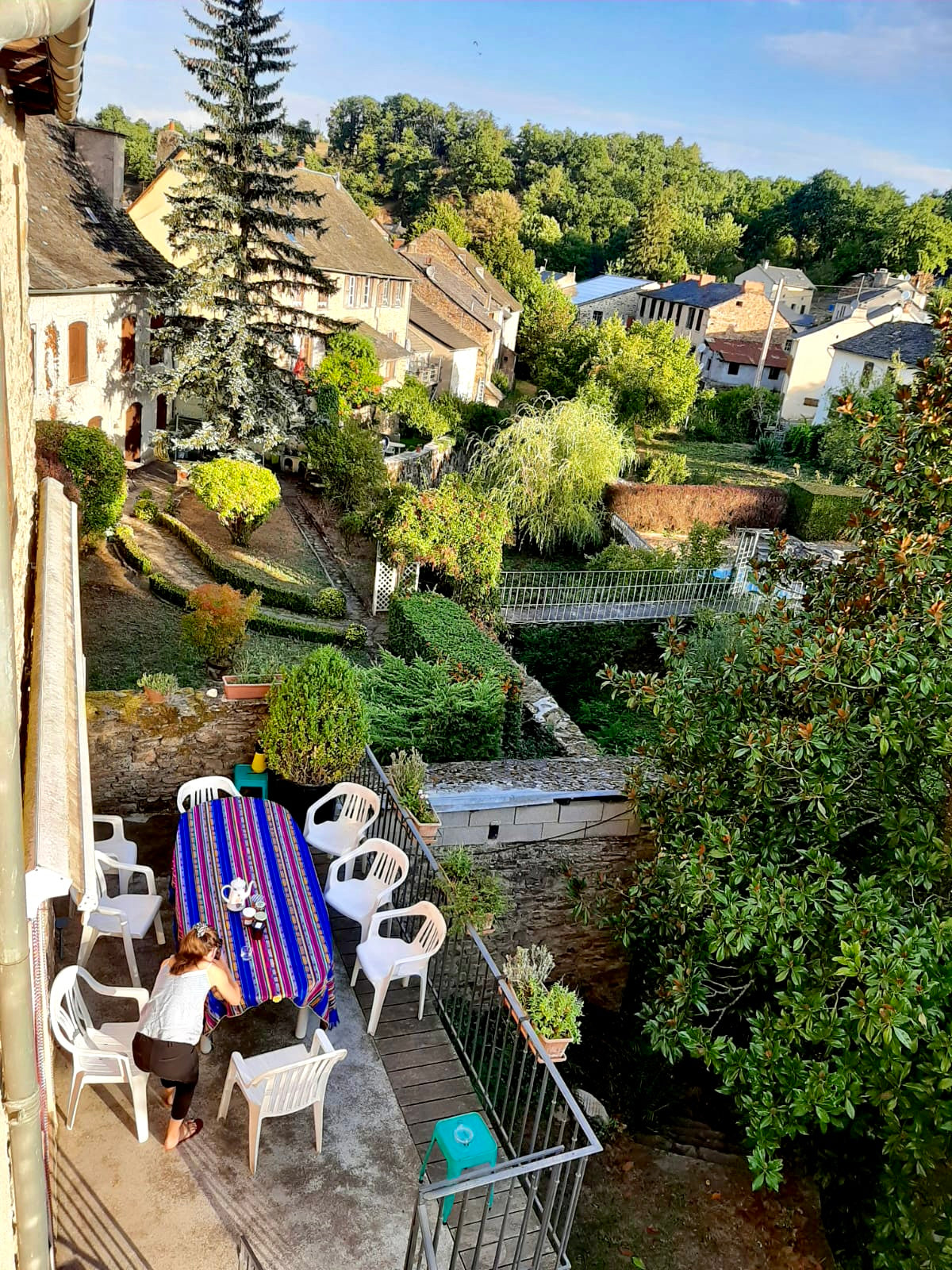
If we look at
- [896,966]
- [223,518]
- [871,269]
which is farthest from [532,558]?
[871,269]

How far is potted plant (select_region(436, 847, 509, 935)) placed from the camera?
6.76 meters

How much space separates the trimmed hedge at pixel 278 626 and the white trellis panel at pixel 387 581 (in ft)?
4.23

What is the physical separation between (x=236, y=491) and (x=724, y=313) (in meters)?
45.5

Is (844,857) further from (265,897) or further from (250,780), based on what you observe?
(250,780)

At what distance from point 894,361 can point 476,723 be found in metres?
30.5

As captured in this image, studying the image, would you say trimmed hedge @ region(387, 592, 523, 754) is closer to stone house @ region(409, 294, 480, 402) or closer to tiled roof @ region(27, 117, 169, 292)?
tiled roof @ region(27, 117, 169, 292)

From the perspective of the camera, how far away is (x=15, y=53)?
3.98 m

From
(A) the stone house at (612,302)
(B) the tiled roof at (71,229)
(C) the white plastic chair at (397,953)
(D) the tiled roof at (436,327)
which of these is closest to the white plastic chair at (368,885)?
(C) the white plastic chair at (397,953)

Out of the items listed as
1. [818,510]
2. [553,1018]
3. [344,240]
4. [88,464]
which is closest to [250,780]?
[553,1018]

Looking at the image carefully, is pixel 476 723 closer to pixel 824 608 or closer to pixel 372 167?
pixel 824 608

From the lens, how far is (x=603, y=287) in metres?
65.4

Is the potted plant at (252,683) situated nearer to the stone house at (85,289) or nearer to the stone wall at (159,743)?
the stone wall at (159,743)

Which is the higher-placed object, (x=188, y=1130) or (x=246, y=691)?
(x=246, y=691)

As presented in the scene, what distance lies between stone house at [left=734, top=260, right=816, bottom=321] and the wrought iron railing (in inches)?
1986
